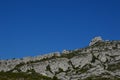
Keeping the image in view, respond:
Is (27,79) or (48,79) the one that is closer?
(27,79)

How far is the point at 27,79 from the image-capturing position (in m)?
54.7

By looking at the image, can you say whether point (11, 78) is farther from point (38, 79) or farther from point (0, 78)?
point (38, 79)

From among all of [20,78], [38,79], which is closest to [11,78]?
[20,78]

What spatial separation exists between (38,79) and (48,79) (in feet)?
9.37

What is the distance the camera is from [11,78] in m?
53.6

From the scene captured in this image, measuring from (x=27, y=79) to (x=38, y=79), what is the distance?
328cm

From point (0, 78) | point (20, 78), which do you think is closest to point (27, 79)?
point (20, 78)

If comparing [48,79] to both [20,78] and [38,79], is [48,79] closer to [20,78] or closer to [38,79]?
[38,79]

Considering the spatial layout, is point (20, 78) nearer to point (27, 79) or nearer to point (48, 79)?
point (27, 79)

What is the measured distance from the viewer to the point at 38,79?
2260 inches

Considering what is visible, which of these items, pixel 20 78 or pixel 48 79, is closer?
pixel 20 78

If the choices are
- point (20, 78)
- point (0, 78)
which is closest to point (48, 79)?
point (20, 78)

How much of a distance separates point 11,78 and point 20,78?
1888mm

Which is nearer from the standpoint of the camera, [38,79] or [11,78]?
[11,78]
